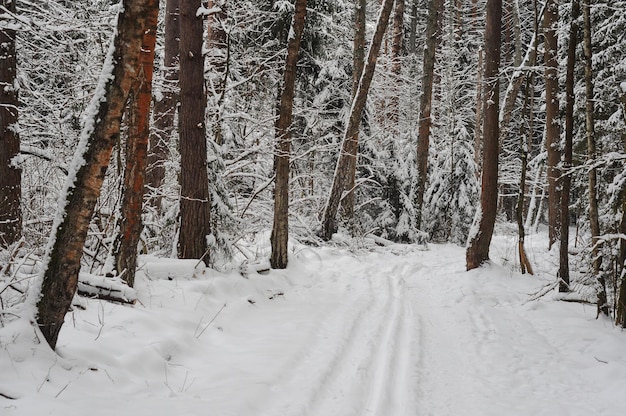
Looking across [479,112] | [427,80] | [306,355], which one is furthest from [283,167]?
[479,112]

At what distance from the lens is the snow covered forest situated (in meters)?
3.59

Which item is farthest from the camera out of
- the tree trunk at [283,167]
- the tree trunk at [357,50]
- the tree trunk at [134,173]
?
the tree trunk at [357,50]

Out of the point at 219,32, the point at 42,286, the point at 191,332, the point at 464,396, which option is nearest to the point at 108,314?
the point at 191,332

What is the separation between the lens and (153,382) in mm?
3926

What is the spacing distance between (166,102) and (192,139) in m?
3.82

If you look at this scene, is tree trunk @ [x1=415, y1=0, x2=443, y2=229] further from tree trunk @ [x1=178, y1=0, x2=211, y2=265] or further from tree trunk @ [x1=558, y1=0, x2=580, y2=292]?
tree trunk @ [x1=178, y1=0, x2=211, y2=265]

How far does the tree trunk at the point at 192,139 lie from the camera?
7270 mm

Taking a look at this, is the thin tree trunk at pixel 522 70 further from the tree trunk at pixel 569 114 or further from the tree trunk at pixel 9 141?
the tree trunk at pixel 9 141

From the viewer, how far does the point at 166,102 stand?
34.7 feet

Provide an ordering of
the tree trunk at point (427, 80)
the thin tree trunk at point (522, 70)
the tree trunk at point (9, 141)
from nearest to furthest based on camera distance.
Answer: the tree trunk at point (9, 141)
the thin tree trunk at point (522, 70)
the tree trunk at point (427, 80)

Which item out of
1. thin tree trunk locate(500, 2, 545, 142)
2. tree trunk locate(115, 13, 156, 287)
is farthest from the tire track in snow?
thin tree trunk locate(500, 2, 545, 142)

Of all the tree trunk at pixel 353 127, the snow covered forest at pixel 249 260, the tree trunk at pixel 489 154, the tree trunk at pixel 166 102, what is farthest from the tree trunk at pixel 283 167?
the tree trunk at pixel 489 154

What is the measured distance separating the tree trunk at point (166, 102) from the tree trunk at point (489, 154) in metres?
7.09

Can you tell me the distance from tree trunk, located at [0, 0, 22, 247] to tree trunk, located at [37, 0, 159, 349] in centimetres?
482
